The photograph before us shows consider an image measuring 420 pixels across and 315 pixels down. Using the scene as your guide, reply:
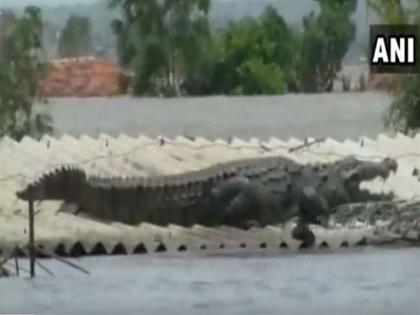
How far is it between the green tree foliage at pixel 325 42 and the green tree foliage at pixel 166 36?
269 mm

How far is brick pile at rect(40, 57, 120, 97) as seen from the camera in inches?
178

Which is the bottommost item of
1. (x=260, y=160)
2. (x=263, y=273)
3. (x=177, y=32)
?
(x=263, y=273)

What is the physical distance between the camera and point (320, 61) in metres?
4.53

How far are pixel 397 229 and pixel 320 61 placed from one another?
481mm

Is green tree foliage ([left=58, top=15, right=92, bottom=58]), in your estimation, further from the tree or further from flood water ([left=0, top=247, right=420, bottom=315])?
flood water ([left=0, top=247, right=420, bottom=315])

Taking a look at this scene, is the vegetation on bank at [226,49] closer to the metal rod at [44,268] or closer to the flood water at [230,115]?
the flood water at [230,115]

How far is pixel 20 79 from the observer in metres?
4.50

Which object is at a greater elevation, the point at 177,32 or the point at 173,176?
the point at 177,32

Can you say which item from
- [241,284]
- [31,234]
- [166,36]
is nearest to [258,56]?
[166,36]

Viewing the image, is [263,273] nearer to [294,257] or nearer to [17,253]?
[294,257]

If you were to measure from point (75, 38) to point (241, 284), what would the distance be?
77 centimetres

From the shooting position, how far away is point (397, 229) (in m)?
4.52

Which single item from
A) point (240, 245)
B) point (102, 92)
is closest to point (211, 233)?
point (240, 245)

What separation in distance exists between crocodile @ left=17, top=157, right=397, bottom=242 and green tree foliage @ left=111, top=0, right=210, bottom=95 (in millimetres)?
250
